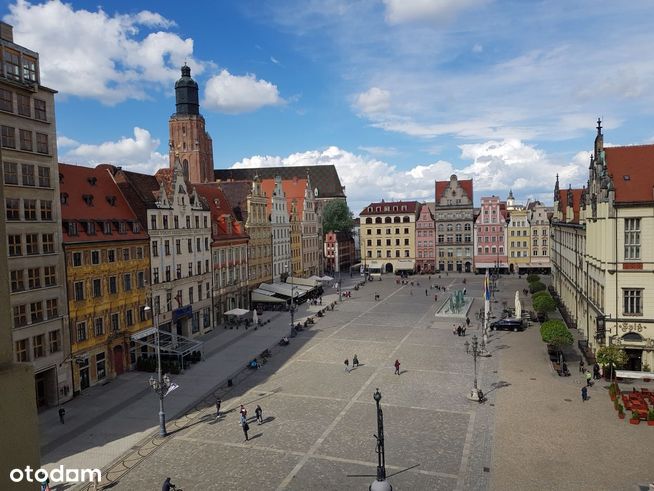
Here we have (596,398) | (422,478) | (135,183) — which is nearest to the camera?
(422,478)

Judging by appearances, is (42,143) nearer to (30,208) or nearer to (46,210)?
(46,210)

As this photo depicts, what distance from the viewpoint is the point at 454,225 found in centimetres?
11781

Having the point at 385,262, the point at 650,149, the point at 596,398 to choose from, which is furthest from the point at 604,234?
the point at 385,262

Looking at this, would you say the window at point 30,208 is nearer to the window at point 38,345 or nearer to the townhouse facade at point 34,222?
the townhouse facade at point 34,222

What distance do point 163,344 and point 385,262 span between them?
262 feet

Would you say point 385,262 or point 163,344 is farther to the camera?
point 385,262

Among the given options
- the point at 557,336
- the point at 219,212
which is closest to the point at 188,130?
the point at 219,212

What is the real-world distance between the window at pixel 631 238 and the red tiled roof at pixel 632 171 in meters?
1.61

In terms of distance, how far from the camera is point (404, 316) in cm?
6769

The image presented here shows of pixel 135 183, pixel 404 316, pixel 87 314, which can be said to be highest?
pixel 135 183

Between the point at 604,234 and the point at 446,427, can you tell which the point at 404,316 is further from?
the point at 446,427

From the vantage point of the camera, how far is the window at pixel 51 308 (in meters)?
37.1

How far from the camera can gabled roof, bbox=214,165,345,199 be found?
146 m

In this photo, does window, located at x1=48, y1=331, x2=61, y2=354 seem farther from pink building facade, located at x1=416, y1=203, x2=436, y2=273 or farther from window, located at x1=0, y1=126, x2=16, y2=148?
pink building facade, located at x1=416, y1=203, x2=436, y2=273
